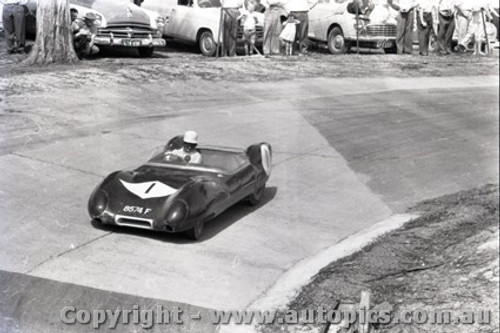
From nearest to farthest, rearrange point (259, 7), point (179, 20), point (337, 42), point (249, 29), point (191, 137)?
1. point (191, 137)
2. point (179, 20)
3. point (249, 29)
4. point (259, 7)
5. point (337, 42)

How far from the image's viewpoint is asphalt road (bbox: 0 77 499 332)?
6992mm

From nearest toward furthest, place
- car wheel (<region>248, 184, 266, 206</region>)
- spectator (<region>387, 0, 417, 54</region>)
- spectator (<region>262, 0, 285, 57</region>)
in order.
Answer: car wheel (<region>248, 184, 266, 206</region>) → spectator (<region>262, 0, 285, 57</region>) → spectator (<region>387, 0, 417, 54</region>)

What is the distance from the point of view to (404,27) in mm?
20516

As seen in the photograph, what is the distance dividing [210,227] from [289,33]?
11323 mm

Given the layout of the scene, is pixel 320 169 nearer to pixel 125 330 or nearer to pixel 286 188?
pixel 286 188

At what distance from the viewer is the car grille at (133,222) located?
24.8 ft

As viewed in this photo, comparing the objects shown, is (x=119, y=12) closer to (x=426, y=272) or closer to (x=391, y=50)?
(x=391, y=50)

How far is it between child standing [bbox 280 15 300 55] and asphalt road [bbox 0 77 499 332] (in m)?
3.04

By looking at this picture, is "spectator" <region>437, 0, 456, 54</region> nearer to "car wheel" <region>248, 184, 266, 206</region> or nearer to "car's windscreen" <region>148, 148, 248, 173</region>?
"car wheel" <region>248, 184, 266, 206</region>

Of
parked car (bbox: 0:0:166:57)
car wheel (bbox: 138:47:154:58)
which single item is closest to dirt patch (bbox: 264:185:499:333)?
parked car (bbox: 0:0:166:57)

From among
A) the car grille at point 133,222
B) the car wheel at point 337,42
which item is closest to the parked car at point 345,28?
the car wheel at point 337,42

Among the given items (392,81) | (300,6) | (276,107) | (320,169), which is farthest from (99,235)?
(300,6)

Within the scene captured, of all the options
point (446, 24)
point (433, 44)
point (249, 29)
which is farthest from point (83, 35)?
point (433, 44)

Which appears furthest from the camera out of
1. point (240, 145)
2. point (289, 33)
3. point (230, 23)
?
point (289, 33)
